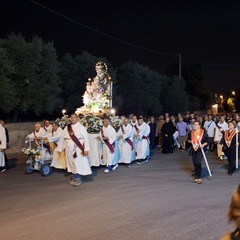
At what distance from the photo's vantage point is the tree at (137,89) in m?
41.4

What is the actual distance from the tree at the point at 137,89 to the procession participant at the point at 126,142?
75.8 ft

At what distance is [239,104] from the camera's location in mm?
91812

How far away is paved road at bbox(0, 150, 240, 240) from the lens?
24.3ft

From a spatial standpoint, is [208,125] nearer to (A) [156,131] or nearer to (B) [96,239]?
(A) [156,131]

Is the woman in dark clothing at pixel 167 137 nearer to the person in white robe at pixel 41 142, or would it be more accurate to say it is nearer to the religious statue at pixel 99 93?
the religious statue at pixel 99 93

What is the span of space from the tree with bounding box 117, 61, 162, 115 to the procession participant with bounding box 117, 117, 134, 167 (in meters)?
23.1

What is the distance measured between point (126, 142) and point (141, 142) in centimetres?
81

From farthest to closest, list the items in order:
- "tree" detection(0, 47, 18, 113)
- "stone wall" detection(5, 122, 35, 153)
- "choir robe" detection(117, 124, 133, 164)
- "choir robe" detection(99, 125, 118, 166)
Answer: "tree" detection(0, 47, 18, 113) → "stone wall" detection(5, 122, 35, 153) → "choir robe" detection(117, 124, 133, 164) → "choir robe" detection(99, 125, 118, 166)

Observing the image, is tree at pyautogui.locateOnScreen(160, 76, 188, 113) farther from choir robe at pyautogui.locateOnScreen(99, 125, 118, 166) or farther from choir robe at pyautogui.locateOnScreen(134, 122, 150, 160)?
choir robe at pyautogui.locateOnScreen(99, 125, 118, 166)

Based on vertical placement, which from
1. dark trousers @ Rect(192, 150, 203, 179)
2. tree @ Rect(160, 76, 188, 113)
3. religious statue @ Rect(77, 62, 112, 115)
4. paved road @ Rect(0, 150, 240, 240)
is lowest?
paved road @ Rect(0, 150, 240, 240)

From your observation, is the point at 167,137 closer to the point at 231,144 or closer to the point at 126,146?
the point at 126,146

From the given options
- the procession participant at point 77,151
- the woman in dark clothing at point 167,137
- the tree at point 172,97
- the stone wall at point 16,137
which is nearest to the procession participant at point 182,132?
the woman in dark clothing at point 167,137

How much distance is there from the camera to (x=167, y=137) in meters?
21.3

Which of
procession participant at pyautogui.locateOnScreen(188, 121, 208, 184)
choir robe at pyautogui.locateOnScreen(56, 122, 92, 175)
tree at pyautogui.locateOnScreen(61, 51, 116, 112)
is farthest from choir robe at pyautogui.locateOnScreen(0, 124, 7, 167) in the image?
tree at pyautogui.locateOnScreen(61, 51, 116, 112)
